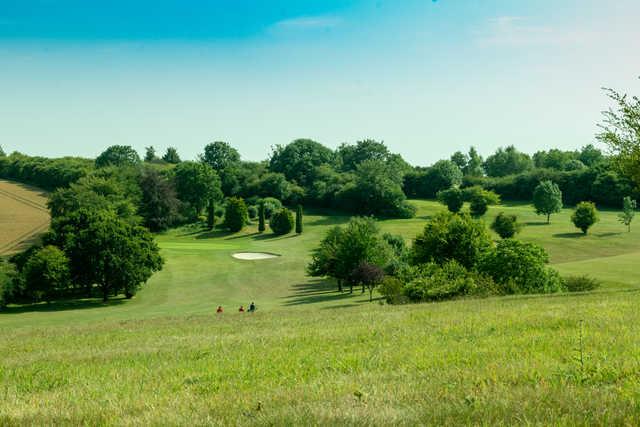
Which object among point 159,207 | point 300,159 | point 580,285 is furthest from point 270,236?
point 580,285

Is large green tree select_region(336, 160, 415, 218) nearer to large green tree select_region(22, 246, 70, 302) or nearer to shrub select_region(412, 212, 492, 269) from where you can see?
shrub select_region(412, 212, 492, 269)

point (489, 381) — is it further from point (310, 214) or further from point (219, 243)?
point (310, 214)

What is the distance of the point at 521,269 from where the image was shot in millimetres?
36688

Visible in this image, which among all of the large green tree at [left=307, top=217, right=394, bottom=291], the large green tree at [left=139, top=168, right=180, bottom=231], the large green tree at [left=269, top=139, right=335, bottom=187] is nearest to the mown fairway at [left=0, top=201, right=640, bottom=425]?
the large green tree at [left=307, top=217, right=394, bottom=291]

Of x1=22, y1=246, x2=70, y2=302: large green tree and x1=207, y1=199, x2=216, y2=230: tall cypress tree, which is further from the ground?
x1=207, y1=199, x2=216, y2=230: tall cypress tree

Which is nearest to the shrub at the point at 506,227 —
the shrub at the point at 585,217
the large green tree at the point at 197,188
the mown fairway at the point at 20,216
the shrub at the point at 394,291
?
the shrub at the point at 585,217

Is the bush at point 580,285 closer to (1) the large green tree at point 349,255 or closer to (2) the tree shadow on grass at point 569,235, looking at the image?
(1) the large green tree at point 349,255

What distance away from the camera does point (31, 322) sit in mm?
41031

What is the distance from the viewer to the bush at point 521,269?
35994mm

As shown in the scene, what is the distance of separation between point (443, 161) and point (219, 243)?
71.1 m

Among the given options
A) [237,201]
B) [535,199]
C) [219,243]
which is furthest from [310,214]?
[535,199]

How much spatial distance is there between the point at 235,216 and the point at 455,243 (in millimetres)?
56108

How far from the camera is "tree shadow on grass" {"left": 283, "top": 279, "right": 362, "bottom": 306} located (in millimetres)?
45688

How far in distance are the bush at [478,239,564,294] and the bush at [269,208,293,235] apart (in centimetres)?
5722
